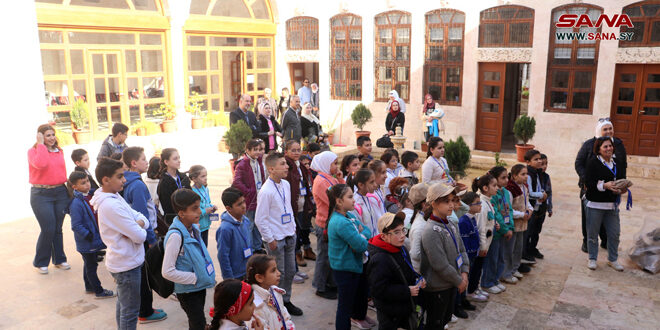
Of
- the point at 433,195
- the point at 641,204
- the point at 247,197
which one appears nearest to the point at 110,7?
the point at 247,197

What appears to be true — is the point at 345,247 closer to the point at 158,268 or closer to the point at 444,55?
the point at 158,268

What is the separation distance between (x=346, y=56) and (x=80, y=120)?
25.5 feet

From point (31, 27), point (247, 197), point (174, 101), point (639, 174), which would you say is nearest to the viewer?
point (247, 197)

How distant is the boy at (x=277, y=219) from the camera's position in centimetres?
476

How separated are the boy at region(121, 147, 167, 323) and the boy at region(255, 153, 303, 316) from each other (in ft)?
3.44

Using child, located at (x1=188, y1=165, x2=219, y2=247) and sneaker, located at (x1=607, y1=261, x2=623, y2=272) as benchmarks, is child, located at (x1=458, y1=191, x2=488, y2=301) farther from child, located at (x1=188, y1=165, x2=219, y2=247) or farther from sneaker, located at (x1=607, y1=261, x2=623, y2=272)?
child, located at (x1=188, y1=165, x2=219, y2=247)

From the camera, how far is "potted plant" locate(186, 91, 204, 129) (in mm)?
14266

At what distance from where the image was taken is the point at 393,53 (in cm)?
1460

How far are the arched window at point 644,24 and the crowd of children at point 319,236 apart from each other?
7059mm

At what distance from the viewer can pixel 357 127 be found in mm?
15070

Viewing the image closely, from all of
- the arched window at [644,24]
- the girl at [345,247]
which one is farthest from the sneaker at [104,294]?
the arched window at [644,24]

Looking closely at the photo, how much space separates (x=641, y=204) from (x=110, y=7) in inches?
488

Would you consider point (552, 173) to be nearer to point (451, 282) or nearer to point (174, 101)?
point (451, 282)

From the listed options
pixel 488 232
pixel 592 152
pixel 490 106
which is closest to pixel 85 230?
pixel 488 232
